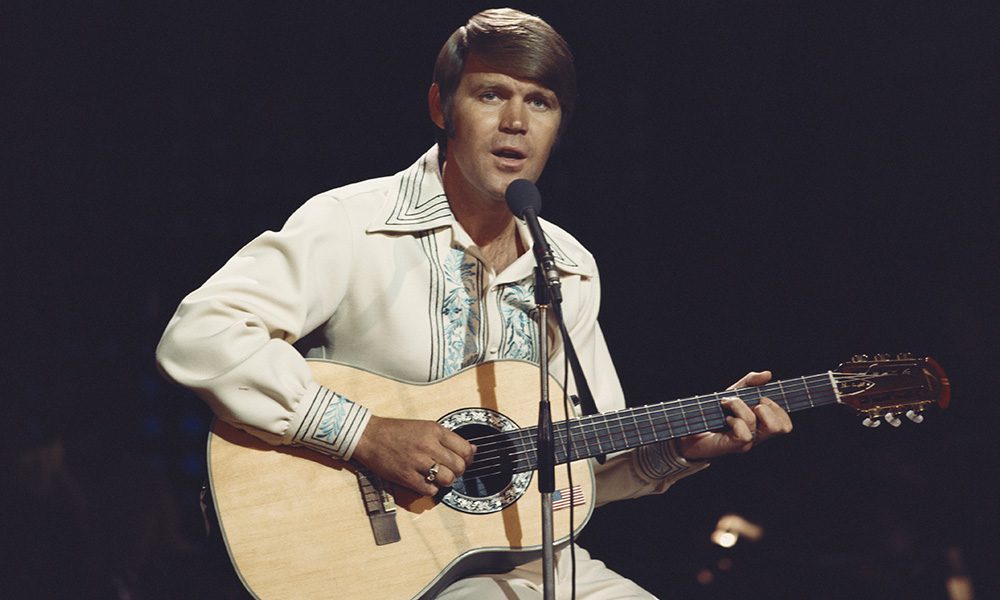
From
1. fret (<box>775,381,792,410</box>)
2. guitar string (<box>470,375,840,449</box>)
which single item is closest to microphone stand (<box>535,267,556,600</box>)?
guitar string (<box>470,375,840,449</box>)

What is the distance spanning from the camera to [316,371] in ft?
8.05

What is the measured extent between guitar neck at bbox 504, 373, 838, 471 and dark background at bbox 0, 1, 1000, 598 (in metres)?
1.60

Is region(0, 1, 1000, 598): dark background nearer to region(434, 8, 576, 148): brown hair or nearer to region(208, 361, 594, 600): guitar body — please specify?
region(434, 8, 576, 148): brown hair

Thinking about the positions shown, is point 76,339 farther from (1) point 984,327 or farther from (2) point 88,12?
(1) point 984,327

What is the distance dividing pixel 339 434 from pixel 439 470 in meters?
0.26

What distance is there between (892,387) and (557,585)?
1.18 metres

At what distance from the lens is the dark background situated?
4.16 meters

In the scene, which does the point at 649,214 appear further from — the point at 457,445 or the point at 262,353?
the point at 262,353

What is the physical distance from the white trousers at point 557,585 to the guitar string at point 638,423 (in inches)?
11.2

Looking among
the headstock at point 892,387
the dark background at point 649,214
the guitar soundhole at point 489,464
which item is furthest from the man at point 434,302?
the dark background at point 649,214

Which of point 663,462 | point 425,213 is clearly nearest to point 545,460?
point 663,462

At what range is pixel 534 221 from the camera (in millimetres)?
2174

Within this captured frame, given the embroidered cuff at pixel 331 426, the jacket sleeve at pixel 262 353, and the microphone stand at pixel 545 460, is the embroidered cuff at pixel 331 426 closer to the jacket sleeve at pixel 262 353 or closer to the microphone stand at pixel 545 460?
the jacket sleeve at pixel 262 353

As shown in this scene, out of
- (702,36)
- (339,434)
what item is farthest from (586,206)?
(339,434)
